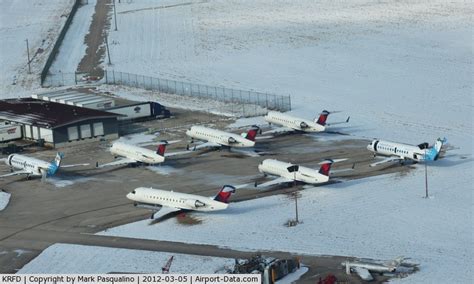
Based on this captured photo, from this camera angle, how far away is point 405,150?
10219cm

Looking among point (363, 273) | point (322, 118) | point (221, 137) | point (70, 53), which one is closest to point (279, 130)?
point (322, 118)

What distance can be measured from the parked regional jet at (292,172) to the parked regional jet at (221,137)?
34.2ft

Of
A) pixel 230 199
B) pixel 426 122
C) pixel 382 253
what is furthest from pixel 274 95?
pixel 382 253

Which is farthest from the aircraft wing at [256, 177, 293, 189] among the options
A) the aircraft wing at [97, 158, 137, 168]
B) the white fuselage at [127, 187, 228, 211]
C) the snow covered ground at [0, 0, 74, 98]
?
the snow covered ground at [0, 0, 74, 98]

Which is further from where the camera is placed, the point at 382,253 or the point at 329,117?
the point at 329,117

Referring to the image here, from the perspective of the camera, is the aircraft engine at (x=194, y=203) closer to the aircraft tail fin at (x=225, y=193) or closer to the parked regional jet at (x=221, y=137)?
the aircraft tail fin at (x=225, y=193)

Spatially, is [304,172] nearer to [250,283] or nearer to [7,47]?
[250,283]

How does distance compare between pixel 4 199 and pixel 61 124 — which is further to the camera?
pixel 61 124

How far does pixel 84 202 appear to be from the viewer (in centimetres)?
9400

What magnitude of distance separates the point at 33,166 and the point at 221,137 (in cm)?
2025

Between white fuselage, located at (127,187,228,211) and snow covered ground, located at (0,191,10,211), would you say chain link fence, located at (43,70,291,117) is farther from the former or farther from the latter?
white fuselage, located at (127,187,228,211)

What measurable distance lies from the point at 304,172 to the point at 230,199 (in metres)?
7.16

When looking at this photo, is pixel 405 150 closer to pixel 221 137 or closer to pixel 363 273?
pixel 221 137

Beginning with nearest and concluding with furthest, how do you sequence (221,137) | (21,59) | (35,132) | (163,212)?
(163,212) < (221,137) < (35,132) < (21,59)
